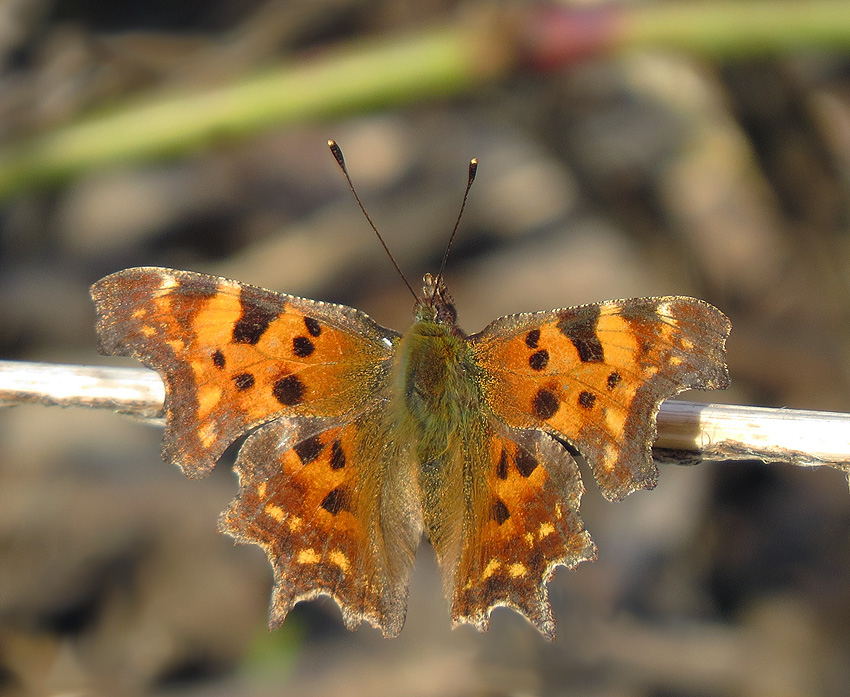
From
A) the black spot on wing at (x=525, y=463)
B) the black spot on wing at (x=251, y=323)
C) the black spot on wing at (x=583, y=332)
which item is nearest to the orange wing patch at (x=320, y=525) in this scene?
Answer: the black spot on wing at (x=251, y=323)

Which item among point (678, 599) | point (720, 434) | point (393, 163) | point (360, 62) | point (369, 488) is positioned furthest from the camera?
point (393, 163)

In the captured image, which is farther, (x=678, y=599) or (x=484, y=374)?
(x=678, y=599)

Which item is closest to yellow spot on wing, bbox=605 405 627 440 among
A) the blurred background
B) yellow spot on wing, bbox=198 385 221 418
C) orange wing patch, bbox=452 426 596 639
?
orange wing patch, bbox=452 426 596 639

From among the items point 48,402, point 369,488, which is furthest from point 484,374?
point 48,402

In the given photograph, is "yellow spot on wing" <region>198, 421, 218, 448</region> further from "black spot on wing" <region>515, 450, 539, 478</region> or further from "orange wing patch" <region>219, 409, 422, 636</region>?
"black spot on wing" <region>515, 450, 539, 478</region>

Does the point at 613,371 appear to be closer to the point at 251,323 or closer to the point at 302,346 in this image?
the point at 302,346

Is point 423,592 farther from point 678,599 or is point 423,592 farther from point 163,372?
point 163,372

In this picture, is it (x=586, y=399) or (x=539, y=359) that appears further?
(x=539, y=359)

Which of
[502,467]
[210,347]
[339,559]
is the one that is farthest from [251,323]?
[502,467]

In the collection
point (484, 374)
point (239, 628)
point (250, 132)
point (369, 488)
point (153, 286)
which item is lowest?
point (239, 628)
